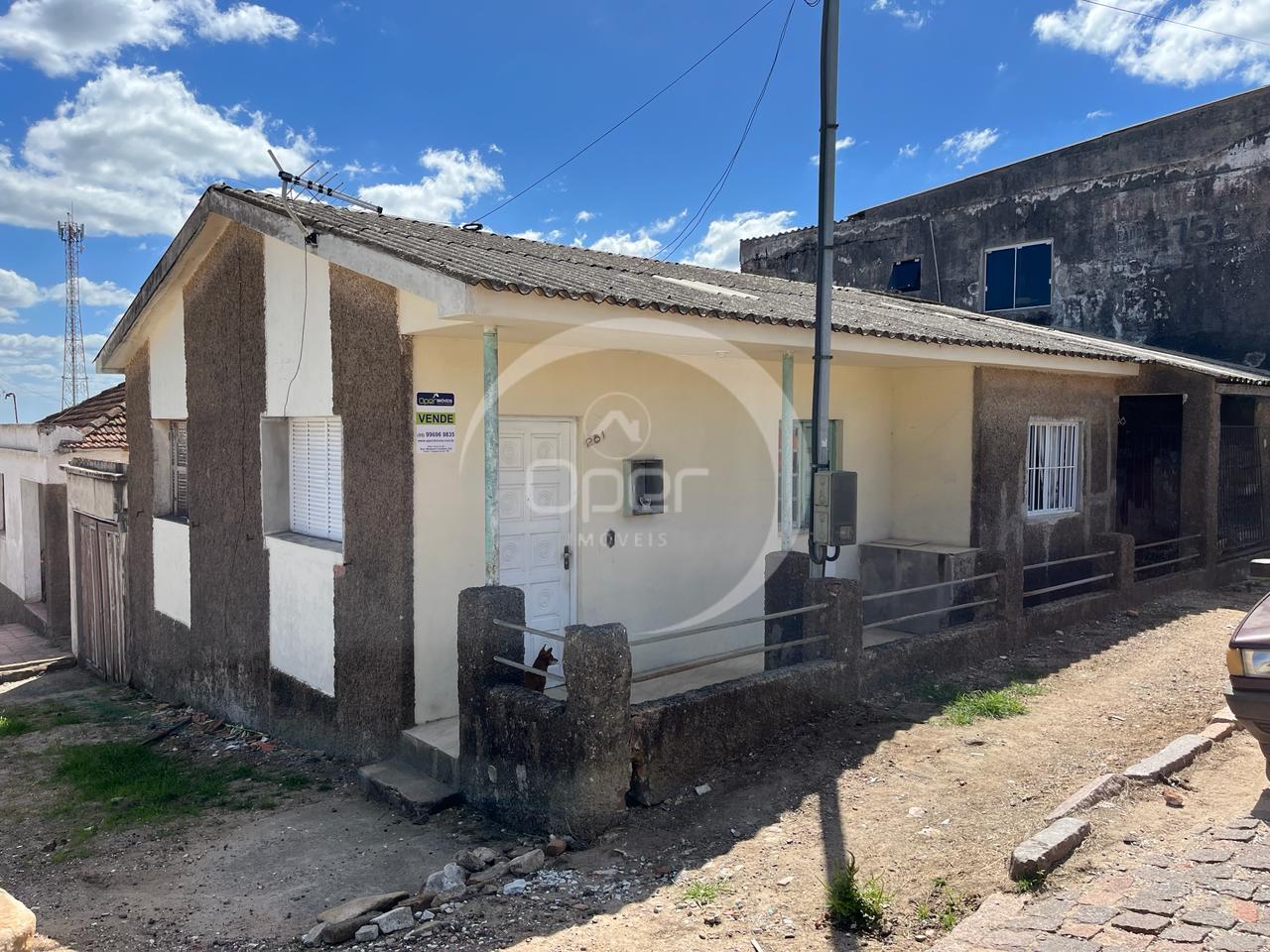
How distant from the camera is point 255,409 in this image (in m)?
8.40

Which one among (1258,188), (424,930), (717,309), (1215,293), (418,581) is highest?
(1258,188)

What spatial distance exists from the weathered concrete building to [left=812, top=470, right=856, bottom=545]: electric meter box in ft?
39.0

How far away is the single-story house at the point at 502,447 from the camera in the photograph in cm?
646

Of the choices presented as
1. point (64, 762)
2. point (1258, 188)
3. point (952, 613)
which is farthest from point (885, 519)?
point (1258, 188)

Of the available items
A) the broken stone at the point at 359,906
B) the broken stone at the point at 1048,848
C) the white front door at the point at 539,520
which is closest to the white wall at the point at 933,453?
the white front door at the point at 539,520

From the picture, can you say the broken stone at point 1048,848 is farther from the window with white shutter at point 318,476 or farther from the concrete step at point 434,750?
the window with white shutter at point 318,476

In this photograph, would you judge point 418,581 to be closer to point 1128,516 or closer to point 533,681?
point 533,681

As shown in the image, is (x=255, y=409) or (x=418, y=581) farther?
(x=255, y=409)

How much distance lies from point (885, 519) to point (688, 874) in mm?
6434

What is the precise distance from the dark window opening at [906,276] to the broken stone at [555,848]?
16494 mm

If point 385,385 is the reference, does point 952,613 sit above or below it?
below

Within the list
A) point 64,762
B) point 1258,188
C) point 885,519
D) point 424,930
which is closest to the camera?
point 424,930

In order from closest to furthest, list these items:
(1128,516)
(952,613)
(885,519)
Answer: (952,613), (885,519), (1128,516)

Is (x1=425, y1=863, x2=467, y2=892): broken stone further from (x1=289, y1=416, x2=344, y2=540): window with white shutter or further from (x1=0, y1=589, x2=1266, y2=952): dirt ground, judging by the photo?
(x1=289, y1=416, x2=344, y2=540): window with white shutter
